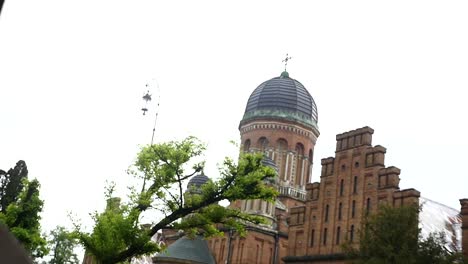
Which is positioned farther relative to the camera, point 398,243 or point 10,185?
point 10,185

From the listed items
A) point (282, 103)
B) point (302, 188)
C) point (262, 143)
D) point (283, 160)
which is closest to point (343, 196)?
point (302, 188)

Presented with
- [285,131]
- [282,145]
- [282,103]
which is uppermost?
[282,103]

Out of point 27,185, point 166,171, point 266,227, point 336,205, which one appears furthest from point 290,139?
point 166,171

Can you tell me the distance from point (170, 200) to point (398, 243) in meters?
8.86

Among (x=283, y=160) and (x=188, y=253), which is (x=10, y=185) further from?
(x=283, y=160)

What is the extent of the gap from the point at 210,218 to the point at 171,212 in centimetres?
166

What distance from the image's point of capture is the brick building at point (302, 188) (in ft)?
106

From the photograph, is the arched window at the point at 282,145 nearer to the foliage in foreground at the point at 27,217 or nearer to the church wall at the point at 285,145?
the church wall at the point at 285,145

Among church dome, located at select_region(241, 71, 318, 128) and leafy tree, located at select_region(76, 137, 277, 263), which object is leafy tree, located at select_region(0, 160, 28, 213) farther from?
church dome, located at select_region(241, 71, 318, 128)

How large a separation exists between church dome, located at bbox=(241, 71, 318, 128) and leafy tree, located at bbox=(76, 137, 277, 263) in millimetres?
35510

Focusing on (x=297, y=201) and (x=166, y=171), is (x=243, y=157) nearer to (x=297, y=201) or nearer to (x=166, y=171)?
(x=166, y=171)

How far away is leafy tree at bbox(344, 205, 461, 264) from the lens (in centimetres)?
2025

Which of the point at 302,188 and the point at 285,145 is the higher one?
the point at 285,145

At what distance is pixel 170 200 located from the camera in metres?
22.9
